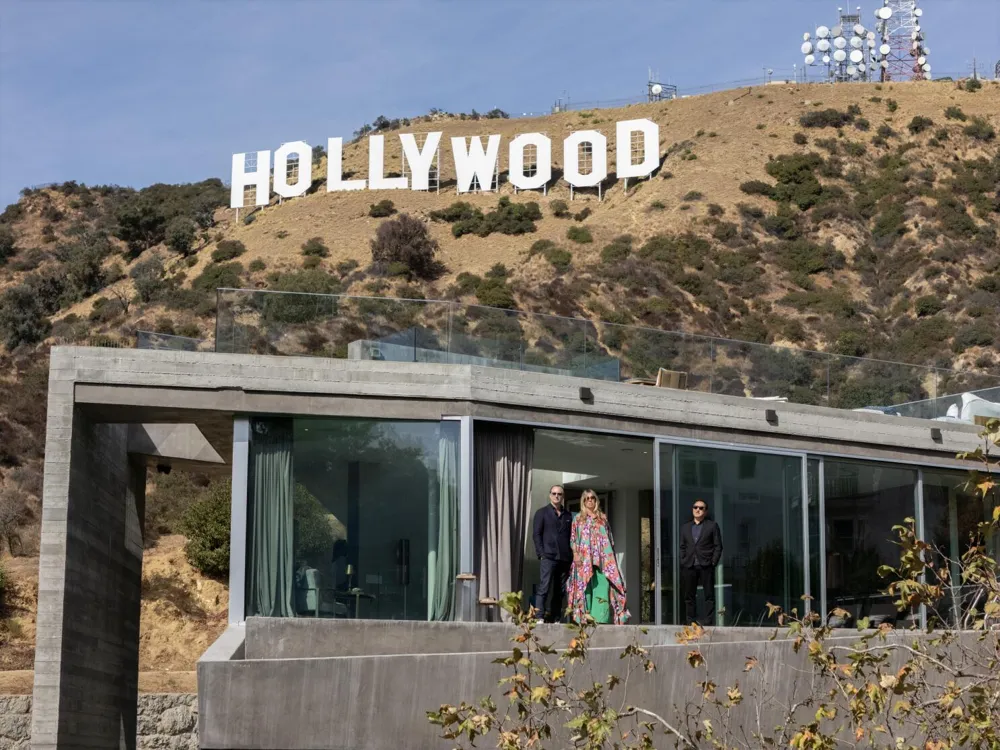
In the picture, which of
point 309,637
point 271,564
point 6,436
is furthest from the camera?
point 6,436

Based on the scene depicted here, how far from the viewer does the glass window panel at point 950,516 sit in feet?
56.0

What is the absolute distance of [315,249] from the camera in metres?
58.9

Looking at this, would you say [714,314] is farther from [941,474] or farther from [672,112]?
[941,474]

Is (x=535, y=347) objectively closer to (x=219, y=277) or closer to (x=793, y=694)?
(x=793, y=694)

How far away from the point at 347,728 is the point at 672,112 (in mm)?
65816

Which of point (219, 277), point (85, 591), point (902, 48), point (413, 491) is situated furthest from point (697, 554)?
point (902, 48)

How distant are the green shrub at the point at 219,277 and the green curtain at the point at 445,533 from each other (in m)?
41.9

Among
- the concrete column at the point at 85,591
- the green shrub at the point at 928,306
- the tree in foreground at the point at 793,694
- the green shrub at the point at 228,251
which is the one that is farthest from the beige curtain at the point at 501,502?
the green shrub at the point at 228,251

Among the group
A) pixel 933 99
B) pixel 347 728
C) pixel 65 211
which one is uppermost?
pixel 933 99

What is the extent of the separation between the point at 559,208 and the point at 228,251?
567 inches

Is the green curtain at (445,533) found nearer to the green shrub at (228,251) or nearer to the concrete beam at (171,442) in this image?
the concrete beam at (171,442)

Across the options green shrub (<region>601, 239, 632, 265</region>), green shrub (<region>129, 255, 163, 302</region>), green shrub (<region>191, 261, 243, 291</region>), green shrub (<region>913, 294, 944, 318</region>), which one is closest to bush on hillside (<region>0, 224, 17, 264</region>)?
green shrub (<region>129, 255, 163, 302</region>)

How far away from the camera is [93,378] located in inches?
571

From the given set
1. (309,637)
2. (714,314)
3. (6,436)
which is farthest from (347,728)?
(714,314)
